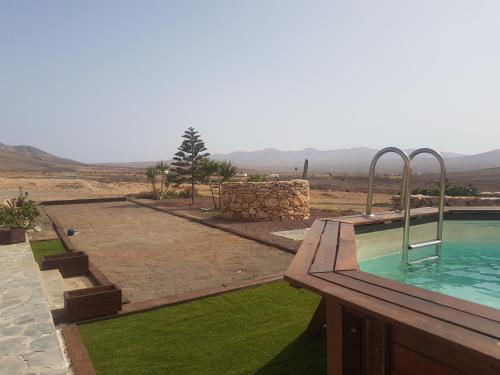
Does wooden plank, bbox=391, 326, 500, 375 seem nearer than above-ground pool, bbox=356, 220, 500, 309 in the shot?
Yes

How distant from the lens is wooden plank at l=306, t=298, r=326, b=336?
3.60 metres

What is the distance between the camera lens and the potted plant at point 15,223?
806 centimetres

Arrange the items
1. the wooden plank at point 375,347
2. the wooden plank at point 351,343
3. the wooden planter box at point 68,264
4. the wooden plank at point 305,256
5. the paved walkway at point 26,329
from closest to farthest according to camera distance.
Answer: the wooden plank at point 375,347 → the wooden plank at point 351,343 → the wooden plank at point 305,256 → the paved walkway at point 26,329 → the wooden planter box at point 68,264

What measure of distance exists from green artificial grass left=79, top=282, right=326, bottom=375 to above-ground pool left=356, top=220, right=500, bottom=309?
107 cm

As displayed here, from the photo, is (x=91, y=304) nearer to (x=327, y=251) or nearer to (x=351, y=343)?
(x=327, y=251)

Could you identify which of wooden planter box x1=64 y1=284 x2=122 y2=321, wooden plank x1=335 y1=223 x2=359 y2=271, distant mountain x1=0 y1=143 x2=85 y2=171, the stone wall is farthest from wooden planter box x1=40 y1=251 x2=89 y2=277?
distant mountain x1=0 y1=143 x2=85 y2=171

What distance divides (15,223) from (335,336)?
31.1 ft

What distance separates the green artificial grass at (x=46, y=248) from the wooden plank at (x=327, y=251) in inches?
243

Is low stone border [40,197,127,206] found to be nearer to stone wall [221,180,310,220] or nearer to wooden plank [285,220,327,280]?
stone wall [221,180,310,220]

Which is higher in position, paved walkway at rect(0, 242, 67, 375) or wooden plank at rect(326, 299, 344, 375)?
wooden plank at rect(326, 299, 344, 375)

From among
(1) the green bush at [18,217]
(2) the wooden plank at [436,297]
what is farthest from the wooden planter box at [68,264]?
(2) the wooden plank at [436,297]

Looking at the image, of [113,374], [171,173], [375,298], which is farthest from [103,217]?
[375,298]

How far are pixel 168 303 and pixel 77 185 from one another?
30850mm

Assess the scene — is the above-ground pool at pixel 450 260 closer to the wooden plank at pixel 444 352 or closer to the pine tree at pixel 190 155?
the wooden plank at pixel 444 352
